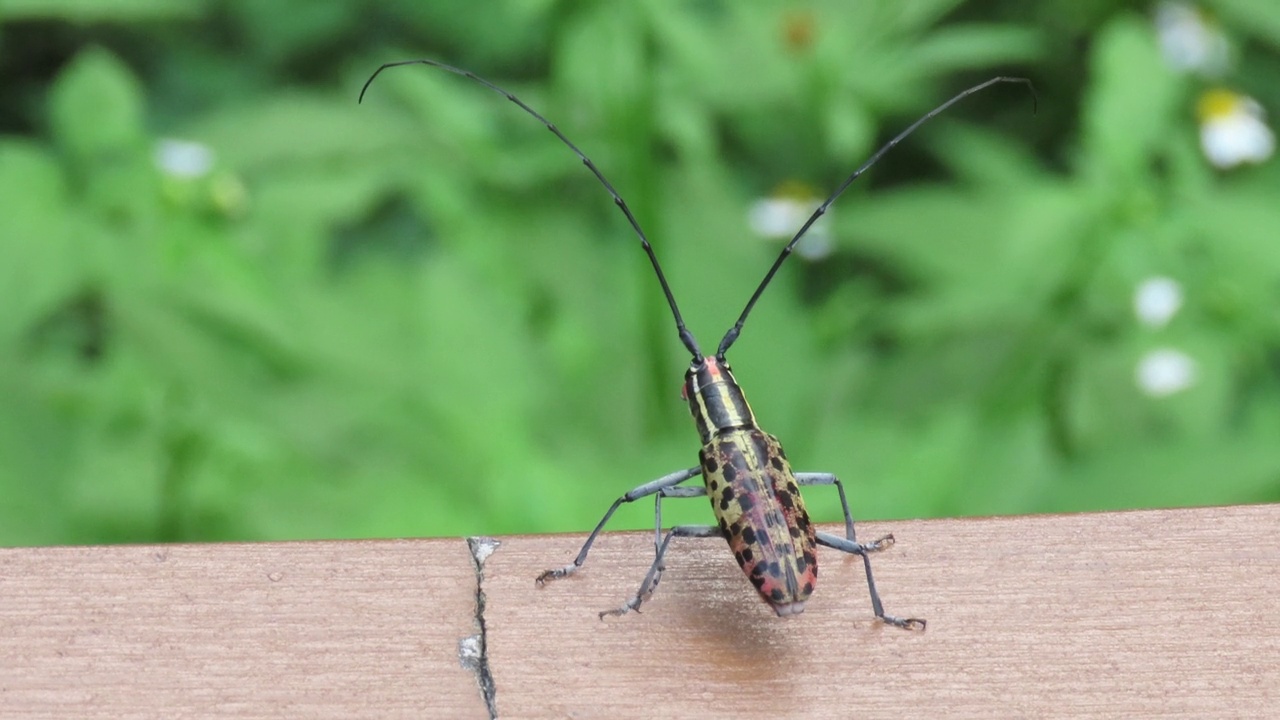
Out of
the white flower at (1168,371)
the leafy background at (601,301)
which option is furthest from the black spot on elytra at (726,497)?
the white flower at (1168,371)

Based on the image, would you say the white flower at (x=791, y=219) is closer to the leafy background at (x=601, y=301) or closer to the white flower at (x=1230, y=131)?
the leafy background at (x=601, y=301)

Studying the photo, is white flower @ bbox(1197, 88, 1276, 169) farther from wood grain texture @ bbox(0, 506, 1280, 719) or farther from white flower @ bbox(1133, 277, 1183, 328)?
wood grain texture @ bbox(0, 506, 1280, 719)

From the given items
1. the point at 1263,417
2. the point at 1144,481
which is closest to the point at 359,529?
the point at 1144,481

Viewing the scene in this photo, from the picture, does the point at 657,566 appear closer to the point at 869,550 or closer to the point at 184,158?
the point at 869,550

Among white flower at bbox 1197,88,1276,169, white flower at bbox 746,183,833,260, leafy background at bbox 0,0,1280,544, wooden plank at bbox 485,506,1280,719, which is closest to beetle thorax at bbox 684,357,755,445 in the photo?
wooden plank at bbox 485,506,1280,719

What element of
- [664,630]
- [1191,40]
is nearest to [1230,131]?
[1191,40]
